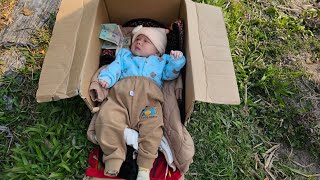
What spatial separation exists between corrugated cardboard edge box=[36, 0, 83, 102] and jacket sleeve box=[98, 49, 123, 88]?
0.85 ft

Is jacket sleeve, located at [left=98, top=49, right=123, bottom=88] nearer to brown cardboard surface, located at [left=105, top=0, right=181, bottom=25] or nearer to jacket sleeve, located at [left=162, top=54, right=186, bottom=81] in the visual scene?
jacket sleeve, located at [left=162, top=54, right=186, bottom=81]

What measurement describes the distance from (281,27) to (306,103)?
74 cm

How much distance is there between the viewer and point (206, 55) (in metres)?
2.00

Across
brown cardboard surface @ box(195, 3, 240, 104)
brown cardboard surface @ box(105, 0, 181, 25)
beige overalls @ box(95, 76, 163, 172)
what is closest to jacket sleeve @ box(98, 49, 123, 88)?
beige overalls @ box(95, 76, 163, 172)

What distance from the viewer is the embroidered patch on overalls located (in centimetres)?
209

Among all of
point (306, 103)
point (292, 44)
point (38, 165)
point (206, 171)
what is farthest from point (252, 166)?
point (38, 165)

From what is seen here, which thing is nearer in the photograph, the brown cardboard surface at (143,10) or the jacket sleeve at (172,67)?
the jacket sleeve at (172,67)

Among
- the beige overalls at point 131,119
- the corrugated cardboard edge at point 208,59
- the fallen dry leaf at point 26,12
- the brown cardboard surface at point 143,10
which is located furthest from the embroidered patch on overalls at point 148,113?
the fallen dry leaf at point 26,12

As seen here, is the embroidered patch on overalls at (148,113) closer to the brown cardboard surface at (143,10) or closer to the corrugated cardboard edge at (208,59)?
the corrugated cardboard edge at (208,59)

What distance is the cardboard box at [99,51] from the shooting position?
1821 millimetres

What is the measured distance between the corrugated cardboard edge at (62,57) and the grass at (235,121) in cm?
42

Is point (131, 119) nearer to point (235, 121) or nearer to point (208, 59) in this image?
point (208, 59)

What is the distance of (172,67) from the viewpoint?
2.19 m

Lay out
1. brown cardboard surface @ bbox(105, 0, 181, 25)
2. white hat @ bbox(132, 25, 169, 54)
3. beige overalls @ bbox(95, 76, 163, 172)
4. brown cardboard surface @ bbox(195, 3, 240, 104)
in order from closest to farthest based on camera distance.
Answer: brown cardboard surface @ bbox(195, 3, 240, 104) < beige overalls @ bbox(95, 76, 163, 172) < white hat @ bbox(132, 25, 169, 54) < brown cardboard surface @ bbox(105, 0, 181, 25)
